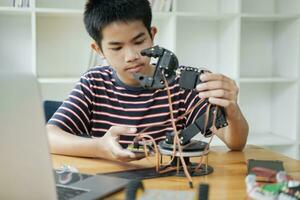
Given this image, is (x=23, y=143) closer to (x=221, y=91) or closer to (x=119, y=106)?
(x=221, y=91)

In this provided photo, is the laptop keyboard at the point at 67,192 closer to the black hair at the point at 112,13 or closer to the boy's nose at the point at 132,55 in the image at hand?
the boy's nose at the point at 132,55

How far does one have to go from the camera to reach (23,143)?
654mm

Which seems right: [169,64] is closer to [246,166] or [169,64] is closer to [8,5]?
[246,166]

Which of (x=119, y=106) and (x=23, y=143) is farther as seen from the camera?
(x=119, y=106)

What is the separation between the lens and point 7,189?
0.67 metres

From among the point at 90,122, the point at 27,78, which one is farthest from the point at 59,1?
the point at 27,78

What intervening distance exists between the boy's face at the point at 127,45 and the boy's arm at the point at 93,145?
28 centimetres

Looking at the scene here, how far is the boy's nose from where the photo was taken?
143 centimetres

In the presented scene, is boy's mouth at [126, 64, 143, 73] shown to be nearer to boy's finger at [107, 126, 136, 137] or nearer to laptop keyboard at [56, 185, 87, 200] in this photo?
boy's finger at [107, 126, 136, 137]

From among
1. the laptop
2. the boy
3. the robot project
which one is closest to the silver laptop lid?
the laptop

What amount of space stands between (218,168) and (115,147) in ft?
0.86

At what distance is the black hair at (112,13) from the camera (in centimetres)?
149

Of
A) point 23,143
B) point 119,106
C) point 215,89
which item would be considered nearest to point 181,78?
point 215,89

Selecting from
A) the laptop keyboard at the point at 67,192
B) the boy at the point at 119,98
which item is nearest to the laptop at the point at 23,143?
the laptop keyboard at the point at 67,192
